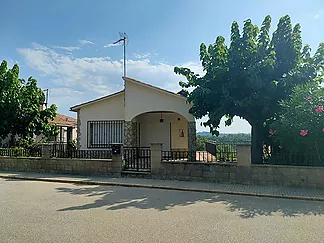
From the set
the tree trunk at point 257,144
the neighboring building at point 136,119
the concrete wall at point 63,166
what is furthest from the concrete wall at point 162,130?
the tree trunk at point 257,144

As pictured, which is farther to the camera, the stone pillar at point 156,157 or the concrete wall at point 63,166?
the concrete wall at point 63,166

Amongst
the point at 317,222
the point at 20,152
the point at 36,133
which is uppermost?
the point at 36,133

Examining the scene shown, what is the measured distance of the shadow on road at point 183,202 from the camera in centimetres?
652

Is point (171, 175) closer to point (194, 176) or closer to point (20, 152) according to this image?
point (194, 176)

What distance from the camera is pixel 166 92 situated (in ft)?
47.2

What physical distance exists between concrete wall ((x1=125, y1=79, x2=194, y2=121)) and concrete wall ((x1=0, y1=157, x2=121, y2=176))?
13.3ft

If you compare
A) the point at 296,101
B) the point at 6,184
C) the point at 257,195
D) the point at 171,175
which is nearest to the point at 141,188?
the point at 171,175

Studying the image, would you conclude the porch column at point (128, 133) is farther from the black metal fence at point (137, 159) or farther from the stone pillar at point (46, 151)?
the stone pillar at point (46, 151)

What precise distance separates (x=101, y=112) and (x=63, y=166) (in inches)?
190

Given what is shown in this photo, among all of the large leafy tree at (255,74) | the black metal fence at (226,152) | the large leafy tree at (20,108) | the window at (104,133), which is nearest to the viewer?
the large leafy tree at (255,74)

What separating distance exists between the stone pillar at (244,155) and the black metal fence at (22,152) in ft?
31.6

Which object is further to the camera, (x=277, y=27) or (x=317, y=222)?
(x=277, y=27)

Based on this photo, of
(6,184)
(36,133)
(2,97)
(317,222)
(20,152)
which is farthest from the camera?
(36,133)

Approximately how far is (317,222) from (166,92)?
10.0 metres
